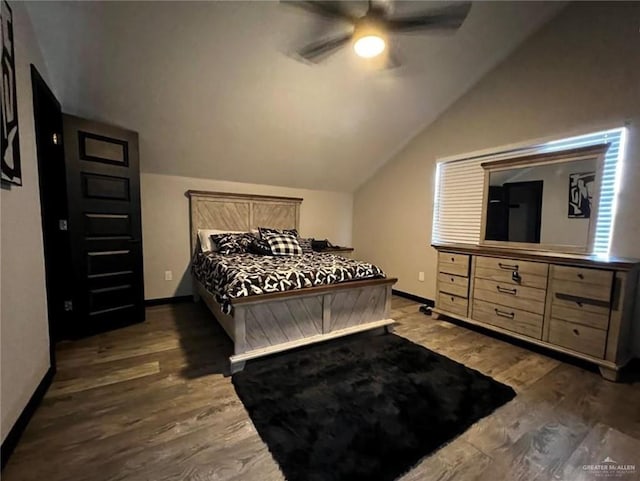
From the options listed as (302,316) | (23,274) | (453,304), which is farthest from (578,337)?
(23,274)

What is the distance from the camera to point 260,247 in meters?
3.38

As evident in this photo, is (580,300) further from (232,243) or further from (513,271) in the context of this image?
(232,243)

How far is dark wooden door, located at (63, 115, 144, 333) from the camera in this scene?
8.28 ft

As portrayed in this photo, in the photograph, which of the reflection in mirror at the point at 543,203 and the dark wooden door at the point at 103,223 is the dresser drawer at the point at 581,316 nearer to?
the reflection in mirror at the point at 543,203

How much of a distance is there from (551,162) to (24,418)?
167 inches

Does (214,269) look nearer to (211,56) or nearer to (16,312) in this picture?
(16,312)

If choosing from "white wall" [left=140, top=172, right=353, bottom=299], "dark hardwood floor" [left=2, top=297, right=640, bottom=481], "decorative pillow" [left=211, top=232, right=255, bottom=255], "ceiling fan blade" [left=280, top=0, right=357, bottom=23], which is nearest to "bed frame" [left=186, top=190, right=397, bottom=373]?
"dark hardwood floor" [left=2, top=297, right=640, bottom=481]

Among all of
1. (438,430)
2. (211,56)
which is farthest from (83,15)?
(438,430)

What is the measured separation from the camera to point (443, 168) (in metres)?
3.62

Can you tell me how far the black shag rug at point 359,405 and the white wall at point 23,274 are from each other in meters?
1.14

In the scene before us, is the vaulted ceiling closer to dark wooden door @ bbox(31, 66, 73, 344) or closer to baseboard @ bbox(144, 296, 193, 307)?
dark wooden door @ bbox(31, 66, 73, 344)

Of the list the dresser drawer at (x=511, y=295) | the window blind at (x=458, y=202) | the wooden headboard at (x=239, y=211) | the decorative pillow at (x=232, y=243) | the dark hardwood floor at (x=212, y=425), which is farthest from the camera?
the wooden headboard at (x=239, y=211)

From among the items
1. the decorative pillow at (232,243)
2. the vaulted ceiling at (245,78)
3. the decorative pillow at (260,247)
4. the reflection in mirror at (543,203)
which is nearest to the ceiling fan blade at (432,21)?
the vaulted ceiling at (245,78)

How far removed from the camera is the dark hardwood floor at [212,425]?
1302 millimetres
